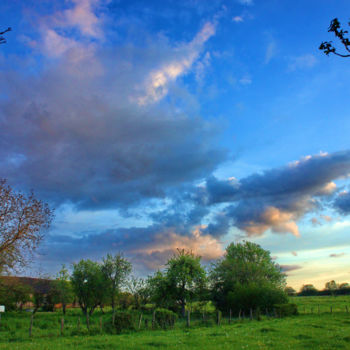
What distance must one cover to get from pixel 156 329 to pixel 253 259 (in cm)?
5934

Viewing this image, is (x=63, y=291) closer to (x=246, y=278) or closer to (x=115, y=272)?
(x=115, y=272)

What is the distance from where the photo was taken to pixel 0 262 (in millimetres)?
28625

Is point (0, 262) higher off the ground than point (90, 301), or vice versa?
point (0, 262)

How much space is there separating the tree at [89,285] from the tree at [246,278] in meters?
24.2

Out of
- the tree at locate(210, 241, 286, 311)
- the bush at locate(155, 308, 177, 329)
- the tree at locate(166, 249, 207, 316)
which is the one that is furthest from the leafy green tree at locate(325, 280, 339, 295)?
the bush at locate(155, 308, 177, 329)

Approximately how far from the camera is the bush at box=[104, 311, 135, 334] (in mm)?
30980

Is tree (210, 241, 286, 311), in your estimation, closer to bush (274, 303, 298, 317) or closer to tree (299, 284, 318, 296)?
bush (274, 303, 298, 317)

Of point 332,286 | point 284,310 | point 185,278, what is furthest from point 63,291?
point 332,286

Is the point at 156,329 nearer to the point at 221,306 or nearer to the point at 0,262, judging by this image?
the point at 0,262

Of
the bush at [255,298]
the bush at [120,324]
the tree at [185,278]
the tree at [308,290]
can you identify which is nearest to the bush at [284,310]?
the bush at [255,298]

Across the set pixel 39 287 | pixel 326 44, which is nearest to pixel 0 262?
pixel 326 44

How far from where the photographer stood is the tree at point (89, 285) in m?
68.9

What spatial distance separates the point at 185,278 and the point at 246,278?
15702mm

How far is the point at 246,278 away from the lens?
236ft
